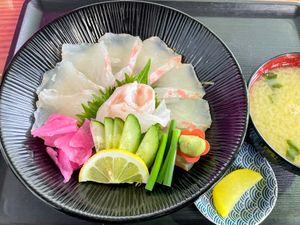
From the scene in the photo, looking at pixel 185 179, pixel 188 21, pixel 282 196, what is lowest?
pixel 282 196

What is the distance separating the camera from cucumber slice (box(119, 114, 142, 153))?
1117 millimetres

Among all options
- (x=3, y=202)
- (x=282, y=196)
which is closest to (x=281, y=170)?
(x=282, y=196)

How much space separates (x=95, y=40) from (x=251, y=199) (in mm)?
785

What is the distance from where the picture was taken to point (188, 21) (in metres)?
1.44

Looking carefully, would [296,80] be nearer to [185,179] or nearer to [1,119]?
[185,179]

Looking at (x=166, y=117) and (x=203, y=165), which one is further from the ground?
(x=166, y=117)

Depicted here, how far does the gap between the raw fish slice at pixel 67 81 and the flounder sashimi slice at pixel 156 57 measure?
19 centimetres

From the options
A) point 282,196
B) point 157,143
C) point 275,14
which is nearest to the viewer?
point 157,143

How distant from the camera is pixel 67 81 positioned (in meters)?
1.31

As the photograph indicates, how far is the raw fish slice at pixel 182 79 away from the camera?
1346 mm

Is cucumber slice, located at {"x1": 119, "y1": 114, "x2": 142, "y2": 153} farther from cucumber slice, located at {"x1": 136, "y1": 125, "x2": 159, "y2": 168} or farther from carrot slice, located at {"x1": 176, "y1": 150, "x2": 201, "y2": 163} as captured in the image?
carrot slice, located at {"x1": 176, "y1": 150, "x2": 201, "y2": 163}

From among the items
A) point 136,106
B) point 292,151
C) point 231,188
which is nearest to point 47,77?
point 136,106

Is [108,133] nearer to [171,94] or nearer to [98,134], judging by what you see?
[98,134]

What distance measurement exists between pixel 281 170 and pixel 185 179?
365mm
